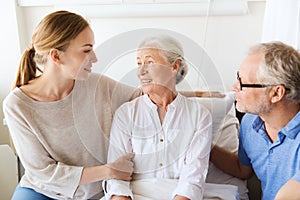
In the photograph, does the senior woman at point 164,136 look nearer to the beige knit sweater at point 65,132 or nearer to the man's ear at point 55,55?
the beige knit sweater at point 65,132

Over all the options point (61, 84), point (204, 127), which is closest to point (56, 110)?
point (61, 84)

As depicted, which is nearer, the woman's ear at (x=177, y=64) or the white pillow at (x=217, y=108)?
the woman's ear at (x=177, y=64)

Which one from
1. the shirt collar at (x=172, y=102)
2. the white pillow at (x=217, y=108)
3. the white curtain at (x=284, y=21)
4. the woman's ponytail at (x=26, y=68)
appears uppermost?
the white curtain at (x=284, y=21)

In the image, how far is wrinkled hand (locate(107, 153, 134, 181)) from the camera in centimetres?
146

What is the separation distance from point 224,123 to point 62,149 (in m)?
0.68

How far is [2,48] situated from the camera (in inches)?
88.8

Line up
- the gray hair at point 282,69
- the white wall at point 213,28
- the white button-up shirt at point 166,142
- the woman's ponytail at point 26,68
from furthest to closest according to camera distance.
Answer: the white wall at point 213,28, the woman's ponytail at point 26,68, the white button-up shirt at point 166,142, the gray hair at point 282,69

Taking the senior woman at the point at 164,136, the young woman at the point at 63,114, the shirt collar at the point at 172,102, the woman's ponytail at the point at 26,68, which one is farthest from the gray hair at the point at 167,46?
the woman's ponytail at the point at 26,68

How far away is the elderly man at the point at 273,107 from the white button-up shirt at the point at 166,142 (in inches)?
7.1

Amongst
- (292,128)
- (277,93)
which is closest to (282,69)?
(277,93)

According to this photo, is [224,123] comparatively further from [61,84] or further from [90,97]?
[61,84]

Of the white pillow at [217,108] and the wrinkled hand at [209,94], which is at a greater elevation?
the wrinkled hand at [209,94]

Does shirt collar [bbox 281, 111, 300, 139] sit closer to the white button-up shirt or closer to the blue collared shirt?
the blue collared shirt

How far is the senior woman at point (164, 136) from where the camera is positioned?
140 cm
